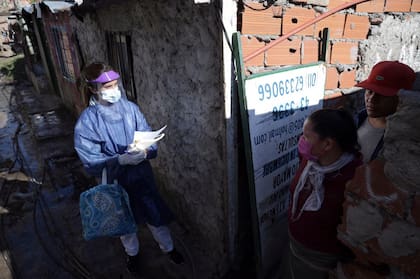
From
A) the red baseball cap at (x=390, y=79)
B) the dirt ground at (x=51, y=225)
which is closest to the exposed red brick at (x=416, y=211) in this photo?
the red baseball cap at (x=390, y=79)

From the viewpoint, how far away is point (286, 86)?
2.12m

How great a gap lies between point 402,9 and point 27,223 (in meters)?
5.15

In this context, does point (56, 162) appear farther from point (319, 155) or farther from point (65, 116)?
point (319, 155)

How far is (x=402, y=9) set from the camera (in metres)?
2.96

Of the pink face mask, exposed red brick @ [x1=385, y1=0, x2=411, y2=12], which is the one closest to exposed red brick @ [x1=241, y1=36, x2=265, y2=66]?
the pink face mask

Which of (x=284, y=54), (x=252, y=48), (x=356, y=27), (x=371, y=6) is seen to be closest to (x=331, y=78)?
(x=356, y=27)

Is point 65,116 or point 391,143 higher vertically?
point 391,143

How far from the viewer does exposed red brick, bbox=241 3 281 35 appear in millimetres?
1975

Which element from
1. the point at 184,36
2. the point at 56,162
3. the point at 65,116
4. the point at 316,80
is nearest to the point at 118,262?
the point at 184,36

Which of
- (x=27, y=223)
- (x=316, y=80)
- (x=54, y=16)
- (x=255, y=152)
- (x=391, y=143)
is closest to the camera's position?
(x=391, y=143)

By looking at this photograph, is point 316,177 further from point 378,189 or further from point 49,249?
point 49,249

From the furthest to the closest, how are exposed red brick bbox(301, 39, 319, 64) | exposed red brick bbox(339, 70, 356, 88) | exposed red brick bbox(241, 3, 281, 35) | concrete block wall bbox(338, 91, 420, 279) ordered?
exposed red brick bbox(339, 70, 356, 88) → exposed red brick bbox(301, 39, 319, 64) → exposed red brick bbox(241, 3, 281, 35) → concrete block wall bbox(338, 91, 420, 279)

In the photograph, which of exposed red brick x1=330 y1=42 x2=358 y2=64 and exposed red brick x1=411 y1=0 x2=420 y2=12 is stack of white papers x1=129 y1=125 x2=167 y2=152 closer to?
exposed red brick x1=330 y1=42 x2=358 y2=64

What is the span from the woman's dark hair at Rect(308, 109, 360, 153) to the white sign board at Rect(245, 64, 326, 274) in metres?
0.53
